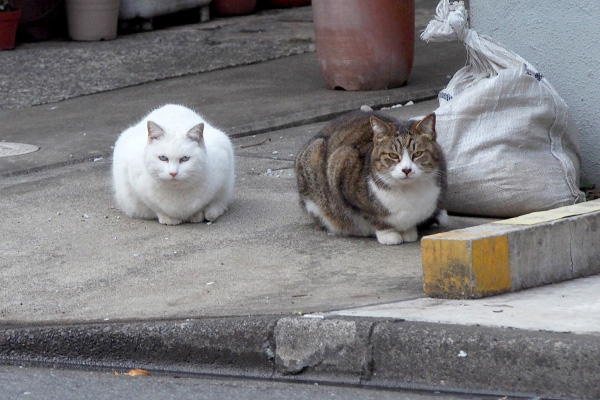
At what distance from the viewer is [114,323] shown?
423 cm

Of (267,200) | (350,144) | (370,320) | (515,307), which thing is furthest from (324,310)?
(267,200)

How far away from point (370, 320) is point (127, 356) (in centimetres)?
108

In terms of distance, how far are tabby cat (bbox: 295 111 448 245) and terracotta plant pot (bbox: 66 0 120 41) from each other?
22.3ft

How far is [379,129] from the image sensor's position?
505 centimetres

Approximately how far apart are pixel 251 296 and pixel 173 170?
1225 mm

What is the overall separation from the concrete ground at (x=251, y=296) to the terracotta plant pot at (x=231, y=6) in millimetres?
5586

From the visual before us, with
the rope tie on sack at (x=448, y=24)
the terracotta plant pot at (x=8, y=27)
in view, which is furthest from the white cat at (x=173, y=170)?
the terracotta plant pot at (x=8, y=27)

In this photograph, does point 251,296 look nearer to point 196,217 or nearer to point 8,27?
point 196,217

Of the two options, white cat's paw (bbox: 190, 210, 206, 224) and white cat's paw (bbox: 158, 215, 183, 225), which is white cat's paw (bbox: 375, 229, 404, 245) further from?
white cat's paw (bbox: 158, 215, 183, 225)

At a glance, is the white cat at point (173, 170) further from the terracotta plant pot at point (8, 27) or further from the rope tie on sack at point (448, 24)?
the terracotta plant pot at point (8, 27)

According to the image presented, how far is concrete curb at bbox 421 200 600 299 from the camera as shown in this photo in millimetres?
4141

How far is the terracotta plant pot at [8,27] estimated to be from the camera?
10.8 m

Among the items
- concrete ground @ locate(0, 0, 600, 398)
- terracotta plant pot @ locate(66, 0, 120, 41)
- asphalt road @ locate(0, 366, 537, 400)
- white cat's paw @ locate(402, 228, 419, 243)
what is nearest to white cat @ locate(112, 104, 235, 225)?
concrete ground @ locate(0, 0, 600, 398)

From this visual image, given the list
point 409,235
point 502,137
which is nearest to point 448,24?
point 502,137
